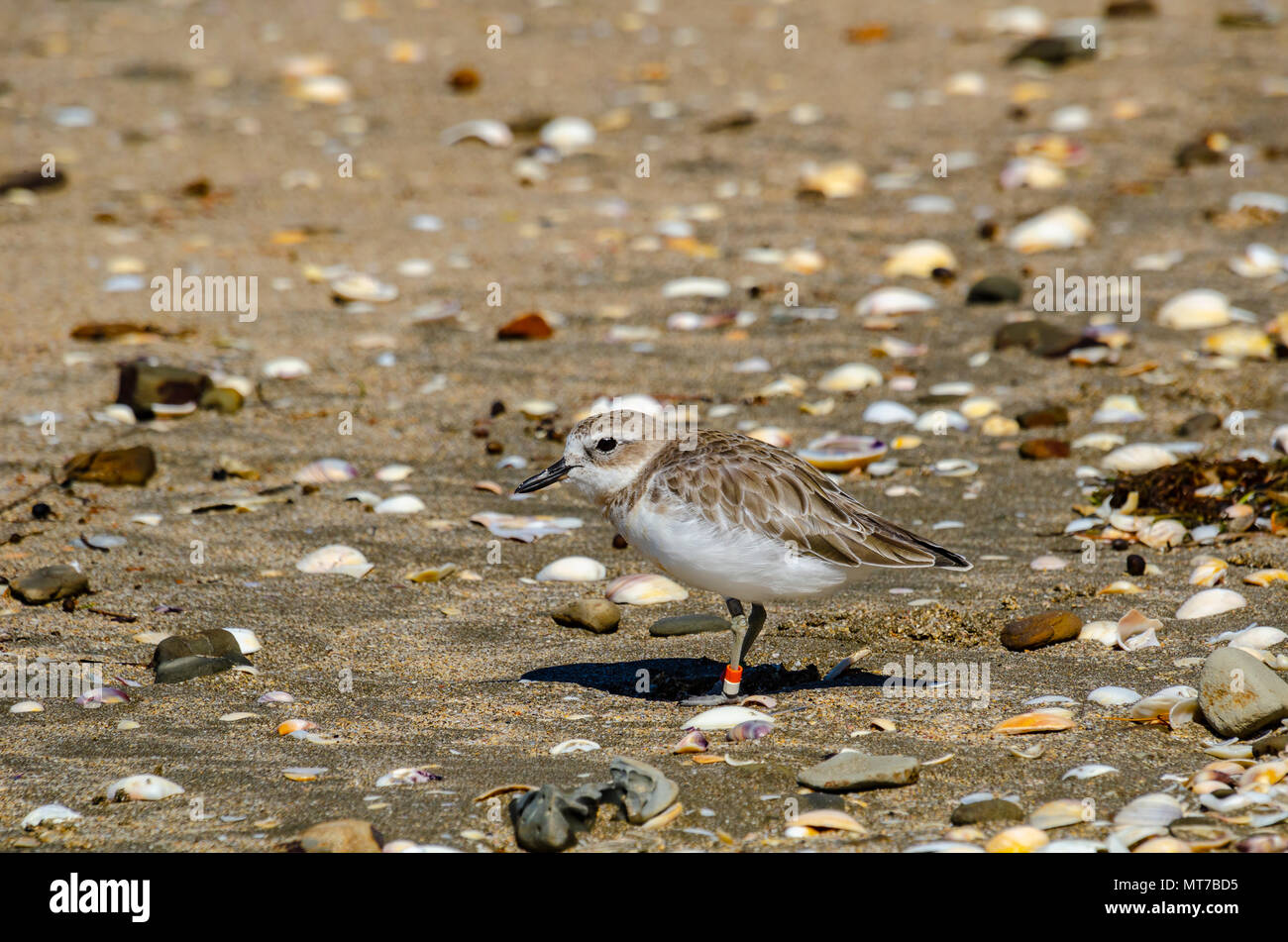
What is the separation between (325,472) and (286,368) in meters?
1.34

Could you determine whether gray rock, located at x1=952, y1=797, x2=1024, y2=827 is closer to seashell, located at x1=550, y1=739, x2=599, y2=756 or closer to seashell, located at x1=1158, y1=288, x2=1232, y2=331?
seashell, located at x1=550, y1=739, x2=599, y2=756

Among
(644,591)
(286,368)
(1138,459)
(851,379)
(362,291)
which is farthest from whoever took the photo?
(362,291)

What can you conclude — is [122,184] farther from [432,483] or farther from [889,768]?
[889,768]

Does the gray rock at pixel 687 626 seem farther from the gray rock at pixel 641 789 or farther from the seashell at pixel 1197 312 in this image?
the seashell at pixel 1197 312

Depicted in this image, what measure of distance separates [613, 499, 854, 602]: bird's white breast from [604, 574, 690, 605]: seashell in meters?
1.00

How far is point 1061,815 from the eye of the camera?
3881mm

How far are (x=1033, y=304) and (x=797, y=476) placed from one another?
4.35 meters

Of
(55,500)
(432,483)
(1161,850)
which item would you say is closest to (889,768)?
(1161,850)

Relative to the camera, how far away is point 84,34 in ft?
46.7

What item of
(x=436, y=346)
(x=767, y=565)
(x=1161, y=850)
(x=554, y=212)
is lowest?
(x=1161, y=850)

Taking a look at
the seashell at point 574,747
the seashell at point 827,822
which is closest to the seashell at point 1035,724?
the seashell at point 827,822

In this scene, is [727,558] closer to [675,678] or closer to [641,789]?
[675,678]

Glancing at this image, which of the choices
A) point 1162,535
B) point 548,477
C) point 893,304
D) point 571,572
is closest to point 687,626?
point 571,572

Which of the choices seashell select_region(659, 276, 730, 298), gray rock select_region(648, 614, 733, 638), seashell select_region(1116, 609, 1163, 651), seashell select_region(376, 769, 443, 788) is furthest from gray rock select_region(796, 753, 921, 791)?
seashell select_region(659, 276, 730, 298)
